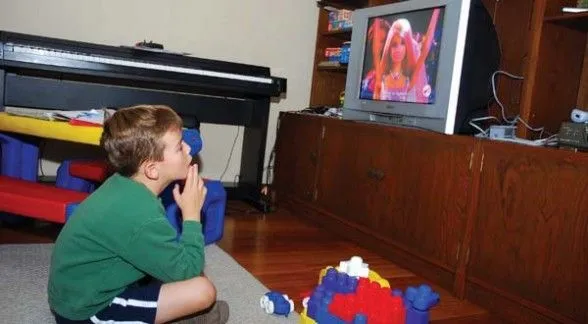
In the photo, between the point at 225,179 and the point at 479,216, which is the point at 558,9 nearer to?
the point at 479,216

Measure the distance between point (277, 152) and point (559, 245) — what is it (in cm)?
192

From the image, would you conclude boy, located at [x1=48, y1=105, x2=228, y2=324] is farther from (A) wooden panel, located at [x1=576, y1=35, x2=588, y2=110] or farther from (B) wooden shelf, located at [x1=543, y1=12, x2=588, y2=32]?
(A) wooden panel, located at [x1=576, y1=35, x2=588, y2=110]

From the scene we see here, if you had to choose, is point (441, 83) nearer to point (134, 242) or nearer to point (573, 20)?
point (573, 20)

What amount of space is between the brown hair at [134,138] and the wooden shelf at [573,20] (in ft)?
4.70

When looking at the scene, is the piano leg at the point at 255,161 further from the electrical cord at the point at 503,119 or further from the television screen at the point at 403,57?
the electrical cord at the point at 503,119

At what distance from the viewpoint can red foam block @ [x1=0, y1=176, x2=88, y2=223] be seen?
5.32ft

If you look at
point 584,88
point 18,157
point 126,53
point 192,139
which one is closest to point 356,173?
point 192,139

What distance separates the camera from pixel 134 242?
3.43 feet

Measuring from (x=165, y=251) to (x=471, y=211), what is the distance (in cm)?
115

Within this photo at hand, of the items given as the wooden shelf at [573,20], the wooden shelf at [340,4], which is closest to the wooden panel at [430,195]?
the wooden shelf at [573,20]

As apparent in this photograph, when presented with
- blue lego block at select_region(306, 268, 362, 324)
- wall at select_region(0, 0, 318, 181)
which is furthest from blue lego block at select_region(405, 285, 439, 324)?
wall at select_region(0, 0, 318, 181)

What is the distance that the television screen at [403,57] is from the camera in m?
2.06

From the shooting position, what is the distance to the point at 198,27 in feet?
10.1

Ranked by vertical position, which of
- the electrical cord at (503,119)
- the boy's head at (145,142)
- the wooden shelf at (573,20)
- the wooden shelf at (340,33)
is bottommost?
the boy's head at (145,142)
